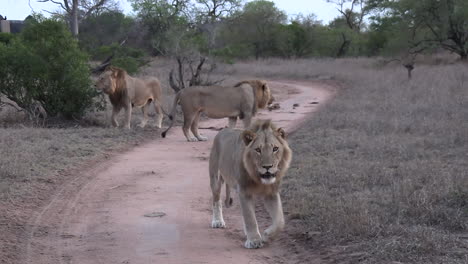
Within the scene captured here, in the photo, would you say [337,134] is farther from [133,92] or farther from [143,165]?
Result: [133,92]

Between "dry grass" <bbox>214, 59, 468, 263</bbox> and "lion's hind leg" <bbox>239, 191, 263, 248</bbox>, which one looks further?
"lion's hind leg" <bbox>239, 191, 263, 248</bbox>

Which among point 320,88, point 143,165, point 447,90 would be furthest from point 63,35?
point 320,88

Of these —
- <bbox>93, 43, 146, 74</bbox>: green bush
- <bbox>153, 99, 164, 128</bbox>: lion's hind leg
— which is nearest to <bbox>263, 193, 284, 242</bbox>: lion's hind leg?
<bbox>153, 99, 164, 128</bbox>: lion's hind leg

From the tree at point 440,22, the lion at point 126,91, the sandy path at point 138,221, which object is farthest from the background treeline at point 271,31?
the sandy path at point 138,221

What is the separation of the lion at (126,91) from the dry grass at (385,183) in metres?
3.48

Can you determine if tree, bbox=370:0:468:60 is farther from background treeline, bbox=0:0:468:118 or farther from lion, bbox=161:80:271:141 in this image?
lion, bbox=161:80:271:141

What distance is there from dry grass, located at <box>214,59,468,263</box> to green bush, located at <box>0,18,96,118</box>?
5023 millimetres

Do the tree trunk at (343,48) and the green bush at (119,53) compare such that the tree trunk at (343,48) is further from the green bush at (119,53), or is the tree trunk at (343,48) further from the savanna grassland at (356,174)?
the savanna grassland at (356,174)

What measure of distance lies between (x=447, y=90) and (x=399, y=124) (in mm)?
6723

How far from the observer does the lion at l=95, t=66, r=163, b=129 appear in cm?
1271

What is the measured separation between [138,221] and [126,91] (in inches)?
285

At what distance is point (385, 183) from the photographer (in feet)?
22.4

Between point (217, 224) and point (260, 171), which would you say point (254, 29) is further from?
point (260, 171)

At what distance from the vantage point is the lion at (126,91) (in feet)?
41.7
